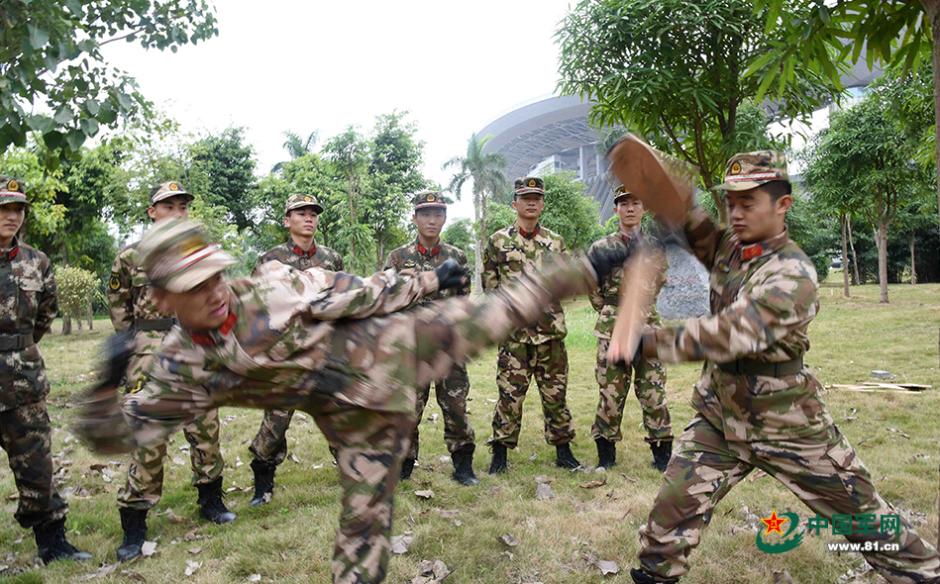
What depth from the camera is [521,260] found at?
5512 millimetres

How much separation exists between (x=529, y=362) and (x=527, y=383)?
0.19 meters

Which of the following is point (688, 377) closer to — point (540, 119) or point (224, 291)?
point (224, 291)

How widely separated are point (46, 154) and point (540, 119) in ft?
229

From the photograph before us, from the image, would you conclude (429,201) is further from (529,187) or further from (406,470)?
(406,470)

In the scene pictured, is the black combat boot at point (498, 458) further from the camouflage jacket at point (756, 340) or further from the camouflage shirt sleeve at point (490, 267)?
the camouflage jacket at point (756, 340)

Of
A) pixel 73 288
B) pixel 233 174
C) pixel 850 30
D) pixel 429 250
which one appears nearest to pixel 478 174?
pixel 233 174

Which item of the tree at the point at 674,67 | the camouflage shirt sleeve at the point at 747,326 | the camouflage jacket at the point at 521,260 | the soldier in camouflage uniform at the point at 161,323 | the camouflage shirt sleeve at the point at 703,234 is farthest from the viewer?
the tree at the point at 674,67

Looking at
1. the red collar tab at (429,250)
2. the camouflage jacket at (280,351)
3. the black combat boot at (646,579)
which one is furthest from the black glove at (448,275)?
the red collar tab at (429,250)

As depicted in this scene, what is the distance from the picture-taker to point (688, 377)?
9.18 meters

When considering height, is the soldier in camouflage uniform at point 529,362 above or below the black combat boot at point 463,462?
above

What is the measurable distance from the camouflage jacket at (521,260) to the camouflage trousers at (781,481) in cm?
234

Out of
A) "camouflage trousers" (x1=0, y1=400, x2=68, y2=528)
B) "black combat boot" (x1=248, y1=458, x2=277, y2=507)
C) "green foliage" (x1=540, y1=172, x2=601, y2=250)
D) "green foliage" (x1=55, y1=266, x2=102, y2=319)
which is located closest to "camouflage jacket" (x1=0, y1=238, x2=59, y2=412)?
"camouflage trousers" (x1=0, y1=400, x2=68, y2=528)

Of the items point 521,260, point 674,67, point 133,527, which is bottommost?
point 133,527

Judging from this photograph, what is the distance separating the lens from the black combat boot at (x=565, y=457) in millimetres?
5488
